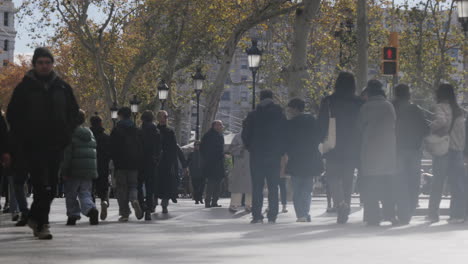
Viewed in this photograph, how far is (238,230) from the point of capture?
Result: 1359 cm

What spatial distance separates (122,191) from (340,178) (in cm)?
337

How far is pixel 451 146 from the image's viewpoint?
1561cm

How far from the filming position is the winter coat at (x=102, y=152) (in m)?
16.7

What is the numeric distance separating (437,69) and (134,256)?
42.9 m

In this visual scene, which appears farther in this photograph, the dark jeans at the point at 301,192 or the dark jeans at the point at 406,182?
the dark jeans at the point at 301,192

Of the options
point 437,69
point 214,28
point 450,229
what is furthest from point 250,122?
point 437,69

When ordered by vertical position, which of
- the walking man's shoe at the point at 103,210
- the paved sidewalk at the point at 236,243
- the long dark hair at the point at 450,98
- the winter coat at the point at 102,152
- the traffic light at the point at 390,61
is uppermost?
the traffic light at the point at 390,61

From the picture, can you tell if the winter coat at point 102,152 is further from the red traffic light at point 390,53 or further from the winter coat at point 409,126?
the red traffic light at point 390,53

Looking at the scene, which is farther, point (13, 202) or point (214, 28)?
point (214, 28)

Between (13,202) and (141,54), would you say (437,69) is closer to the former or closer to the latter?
(141,54)

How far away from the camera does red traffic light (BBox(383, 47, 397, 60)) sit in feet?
71.3

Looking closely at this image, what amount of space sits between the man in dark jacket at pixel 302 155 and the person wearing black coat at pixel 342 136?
0.72m

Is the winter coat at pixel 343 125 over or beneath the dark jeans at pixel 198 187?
over

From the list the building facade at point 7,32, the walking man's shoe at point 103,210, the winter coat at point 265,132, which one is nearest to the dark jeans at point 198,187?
the walking man's shoe at point 103,210
